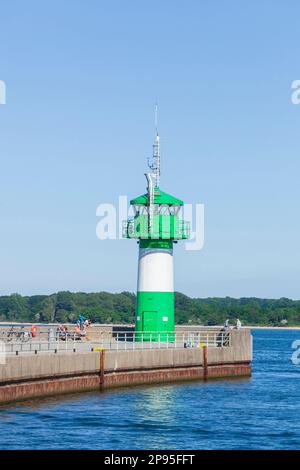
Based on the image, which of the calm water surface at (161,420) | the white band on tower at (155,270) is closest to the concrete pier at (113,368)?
the calm water surface at (161,420)

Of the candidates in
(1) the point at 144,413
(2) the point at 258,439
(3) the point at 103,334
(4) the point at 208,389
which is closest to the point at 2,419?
(1) the point at 144,413

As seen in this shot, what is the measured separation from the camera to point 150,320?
61.2m

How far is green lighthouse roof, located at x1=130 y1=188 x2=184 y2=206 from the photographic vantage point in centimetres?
6222

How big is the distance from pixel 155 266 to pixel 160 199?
4.20 m

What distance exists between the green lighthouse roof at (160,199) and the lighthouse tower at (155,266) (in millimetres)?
60

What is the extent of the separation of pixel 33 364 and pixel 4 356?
8.05 ft

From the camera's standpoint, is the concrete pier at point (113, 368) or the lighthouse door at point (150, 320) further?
the lighthouse door at point (150, 320)

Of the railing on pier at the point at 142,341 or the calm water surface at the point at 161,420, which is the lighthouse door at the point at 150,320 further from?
the calm water surface at the point at 161,420

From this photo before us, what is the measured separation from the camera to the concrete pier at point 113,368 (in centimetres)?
4538

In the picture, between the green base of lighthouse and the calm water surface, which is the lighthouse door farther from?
the calm water surface

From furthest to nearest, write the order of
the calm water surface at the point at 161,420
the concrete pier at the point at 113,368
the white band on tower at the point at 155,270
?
the white band on tower at the point at 155,270, the concrete pier at the point at 113,368, the calm water surface at the point at 161,420

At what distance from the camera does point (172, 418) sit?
43.8 metres
